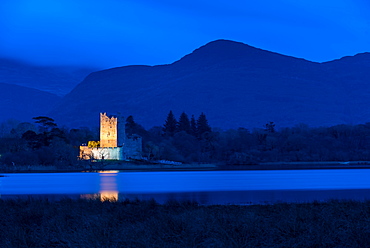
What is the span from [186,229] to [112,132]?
96.2 metres

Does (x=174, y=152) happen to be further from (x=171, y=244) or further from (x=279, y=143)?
(x=171, y=244)

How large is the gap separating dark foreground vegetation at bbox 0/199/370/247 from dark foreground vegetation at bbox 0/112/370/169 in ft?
284

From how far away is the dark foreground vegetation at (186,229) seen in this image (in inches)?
568

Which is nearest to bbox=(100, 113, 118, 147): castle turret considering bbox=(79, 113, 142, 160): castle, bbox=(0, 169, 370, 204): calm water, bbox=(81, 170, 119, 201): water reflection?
bbox=(79, 113, 142, 160): castle

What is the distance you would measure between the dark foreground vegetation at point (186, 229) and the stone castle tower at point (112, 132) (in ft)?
295

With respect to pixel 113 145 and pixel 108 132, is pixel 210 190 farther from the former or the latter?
pixel 108 132

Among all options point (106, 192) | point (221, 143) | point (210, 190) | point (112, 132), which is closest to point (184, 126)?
point (221, 143)

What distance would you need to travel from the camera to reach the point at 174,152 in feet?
401

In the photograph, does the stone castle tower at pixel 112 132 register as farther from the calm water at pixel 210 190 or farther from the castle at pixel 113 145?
the calm water at pixel 210 190

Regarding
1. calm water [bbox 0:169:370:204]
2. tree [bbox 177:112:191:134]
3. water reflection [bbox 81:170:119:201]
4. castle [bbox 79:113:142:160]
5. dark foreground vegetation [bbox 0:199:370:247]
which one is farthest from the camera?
tree [bbox 177:112:191:134]

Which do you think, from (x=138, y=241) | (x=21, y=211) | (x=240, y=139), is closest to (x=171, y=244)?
(x=138, y=241)

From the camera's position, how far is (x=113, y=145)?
361ft

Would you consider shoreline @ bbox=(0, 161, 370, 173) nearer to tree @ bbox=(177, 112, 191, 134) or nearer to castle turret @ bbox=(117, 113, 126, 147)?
castle turret @ bbox=(117, 113, 126, 147)

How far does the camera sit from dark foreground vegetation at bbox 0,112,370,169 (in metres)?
112
